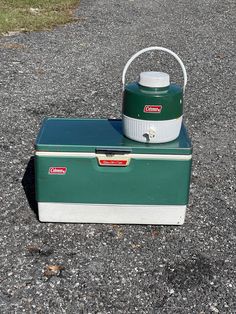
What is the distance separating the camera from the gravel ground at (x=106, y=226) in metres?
3.01

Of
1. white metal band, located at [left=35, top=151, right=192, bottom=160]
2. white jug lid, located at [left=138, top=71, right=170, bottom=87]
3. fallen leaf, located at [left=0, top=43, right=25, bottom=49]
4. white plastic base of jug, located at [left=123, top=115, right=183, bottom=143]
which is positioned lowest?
fallen leaf, located at [left=0, top=43, right=25, bottom=49]

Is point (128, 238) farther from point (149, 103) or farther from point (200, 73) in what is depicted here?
point (200, 73)

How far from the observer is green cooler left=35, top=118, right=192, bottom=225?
3338mm

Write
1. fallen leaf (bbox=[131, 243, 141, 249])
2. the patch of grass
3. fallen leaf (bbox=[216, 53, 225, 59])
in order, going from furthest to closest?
the patch of grass, fallen leaf (bbox=[216, 53, 225, 59]), fallen leaf (bbox=[131, 243, 141, 249])

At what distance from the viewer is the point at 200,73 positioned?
24.0ft

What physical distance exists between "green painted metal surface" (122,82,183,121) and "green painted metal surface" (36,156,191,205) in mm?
293

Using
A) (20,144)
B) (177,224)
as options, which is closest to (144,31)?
(20,144)

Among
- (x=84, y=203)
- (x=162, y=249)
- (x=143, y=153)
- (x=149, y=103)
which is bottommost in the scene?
(x=162, y=249)

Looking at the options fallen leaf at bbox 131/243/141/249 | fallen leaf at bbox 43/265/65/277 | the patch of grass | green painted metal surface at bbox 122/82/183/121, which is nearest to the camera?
fallen leaf at bbox 43/265/65/277

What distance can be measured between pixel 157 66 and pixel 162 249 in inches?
172

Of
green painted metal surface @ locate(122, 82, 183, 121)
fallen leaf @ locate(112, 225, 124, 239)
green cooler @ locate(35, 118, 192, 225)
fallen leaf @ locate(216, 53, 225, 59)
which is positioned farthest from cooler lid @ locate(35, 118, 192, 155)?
fallen leaf @ locate(216, 53, 225, 59)

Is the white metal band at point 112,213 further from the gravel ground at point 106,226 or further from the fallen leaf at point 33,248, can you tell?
the fallen leaf at point 33,248

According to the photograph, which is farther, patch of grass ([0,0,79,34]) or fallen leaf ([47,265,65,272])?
patch of grass ([0,0,79,34])

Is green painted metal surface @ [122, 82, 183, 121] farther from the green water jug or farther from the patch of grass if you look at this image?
the patch of grass
